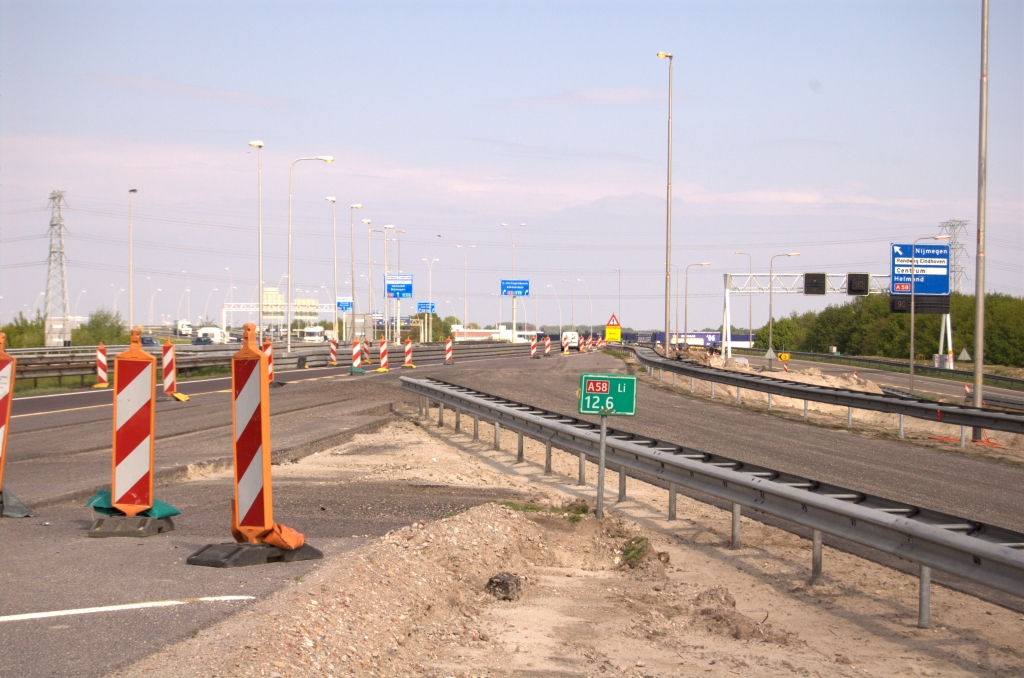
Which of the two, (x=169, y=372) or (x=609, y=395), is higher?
(x=609, y=395)

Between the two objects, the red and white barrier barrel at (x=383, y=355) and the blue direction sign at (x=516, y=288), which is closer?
the red and white barrier barrel at (x=383, y=355)

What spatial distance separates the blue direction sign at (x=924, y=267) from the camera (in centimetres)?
4503

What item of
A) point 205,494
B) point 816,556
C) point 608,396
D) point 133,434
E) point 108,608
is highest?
point 608,396

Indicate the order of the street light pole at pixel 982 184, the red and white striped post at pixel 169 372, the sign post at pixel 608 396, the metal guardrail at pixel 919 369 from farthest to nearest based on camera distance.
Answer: the metal guardrail at pixel 919 369, the red and white striped post at pixel 169 372, the street light pole at pixel 982 184, the sign post at pixel 608 396

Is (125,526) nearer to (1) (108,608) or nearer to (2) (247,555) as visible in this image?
(2) (247,555)

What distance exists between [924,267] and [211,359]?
33.6m

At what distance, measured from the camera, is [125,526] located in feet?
26.3

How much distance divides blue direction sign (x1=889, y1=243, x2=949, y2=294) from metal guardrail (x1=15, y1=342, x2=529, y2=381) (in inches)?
1046

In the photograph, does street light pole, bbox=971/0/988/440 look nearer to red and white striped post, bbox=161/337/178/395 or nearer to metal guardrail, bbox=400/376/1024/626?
metal guardrail, bbox=400/376/1024/626

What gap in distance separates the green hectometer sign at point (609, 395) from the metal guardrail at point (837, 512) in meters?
0.69

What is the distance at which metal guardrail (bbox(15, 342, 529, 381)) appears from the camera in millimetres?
29750

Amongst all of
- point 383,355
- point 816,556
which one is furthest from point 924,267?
point 816,556

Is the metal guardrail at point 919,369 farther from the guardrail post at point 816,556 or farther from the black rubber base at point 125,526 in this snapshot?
the black rubber base at point 125,526

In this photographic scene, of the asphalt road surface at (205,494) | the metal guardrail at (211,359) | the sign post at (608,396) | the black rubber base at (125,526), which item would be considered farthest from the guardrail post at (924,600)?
the metal guardrail at (211,359)
